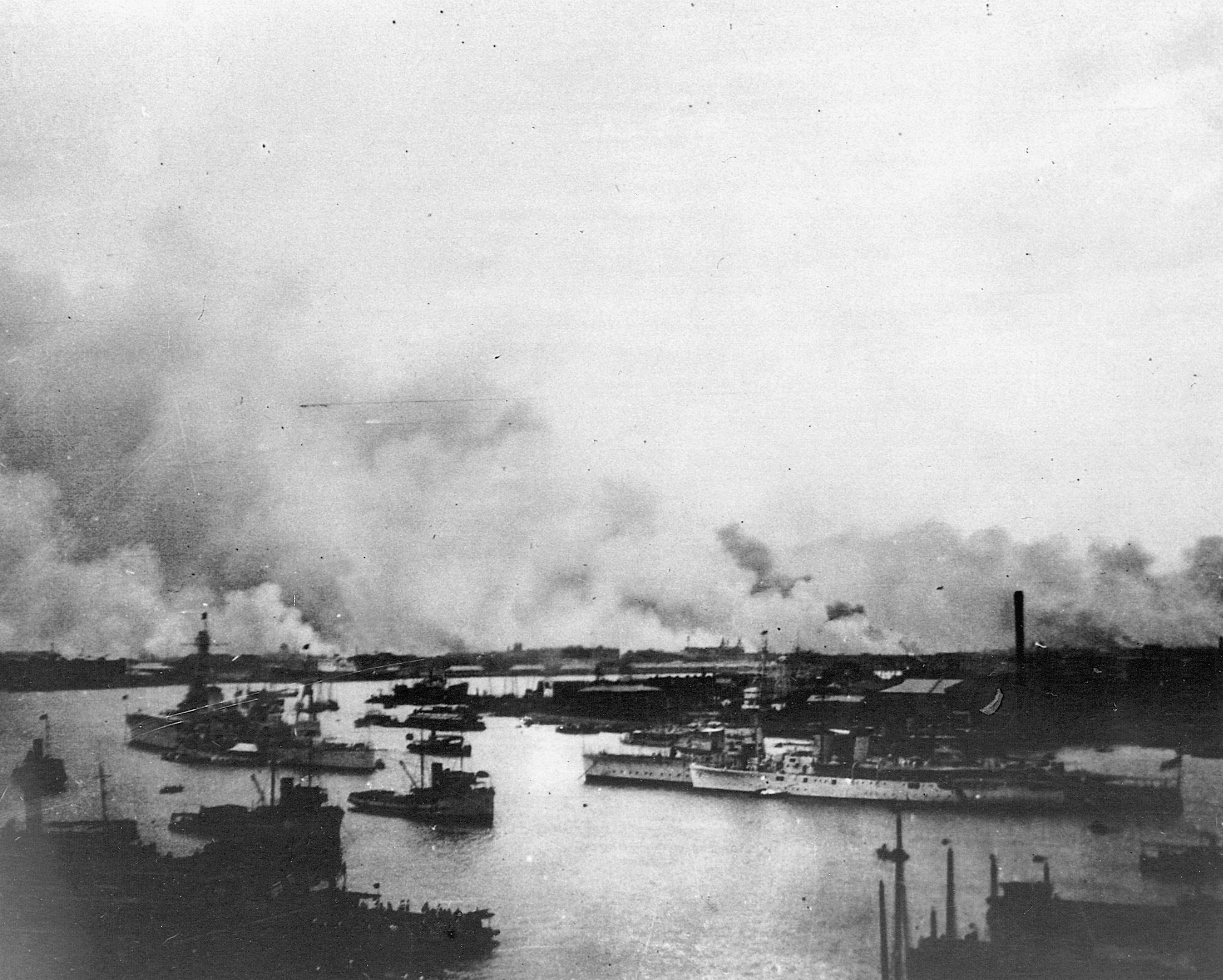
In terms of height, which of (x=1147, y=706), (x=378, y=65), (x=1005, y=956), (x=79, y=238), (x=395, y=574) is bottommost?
(x=1005, y=956)

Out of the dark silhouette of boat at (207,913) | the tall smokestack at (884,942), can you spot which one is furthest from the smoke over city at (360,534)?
the tall smokestack at (884,942)

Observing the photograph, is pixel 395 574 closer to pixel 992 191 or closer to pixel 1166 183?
pixel 992 191

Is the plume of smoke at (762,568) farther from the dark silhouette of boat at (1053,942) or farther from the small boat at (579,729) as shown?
the dark silhouette of boat at (1053,942)

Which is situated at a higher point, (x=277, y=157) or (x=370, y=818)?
(x=277, y=157)

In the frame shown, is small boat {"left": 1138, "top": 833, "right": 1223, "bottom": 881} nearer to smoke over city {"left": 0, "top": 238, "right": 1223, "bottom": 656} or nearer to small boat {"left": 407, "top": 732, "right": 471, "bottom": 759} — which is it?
smoke over city {"left": 0, "top": 238, "right": 1223, "bottom": 656}

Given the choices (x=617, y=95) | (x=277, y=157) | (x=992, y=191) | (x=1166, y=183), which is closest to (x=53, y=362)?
(x=277, y=157)

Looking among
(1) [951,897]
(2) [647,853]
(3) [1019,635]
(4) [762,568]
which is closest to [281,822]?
(2) [647,853]
